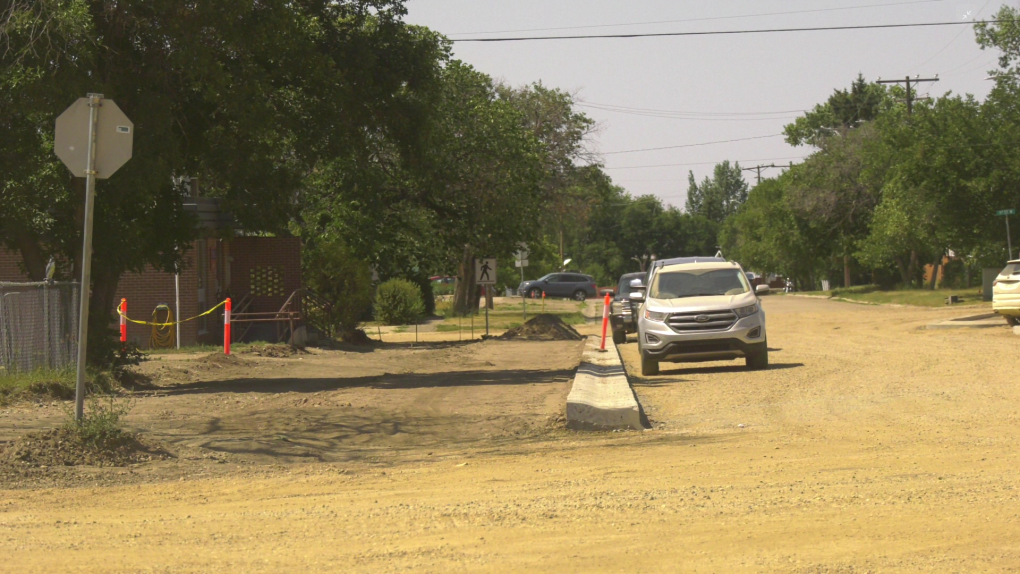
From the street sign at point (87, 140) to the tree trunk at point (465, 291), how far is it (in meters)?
35.7

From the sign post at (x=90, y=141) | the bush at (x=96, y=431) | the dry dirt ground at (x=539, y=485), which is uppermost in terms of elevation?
the sign post at (x=90, y=141)

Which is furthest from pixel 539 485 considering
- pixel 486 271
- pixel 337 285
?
pixel 486 271

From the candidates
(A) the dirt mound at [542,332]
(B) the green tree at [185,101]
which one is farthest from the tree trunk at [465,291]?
(B) the green tree at [185,101]

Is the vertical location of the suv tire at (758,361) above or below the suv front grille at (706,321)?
below

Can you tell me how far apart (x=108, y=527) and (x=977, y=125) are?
35908 millimetres

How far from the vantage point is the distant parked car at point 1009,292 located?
23453 mm

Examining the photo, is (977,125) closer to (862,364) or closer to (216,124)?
(862,364)

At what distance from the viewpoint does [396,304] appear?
39625 millimetres

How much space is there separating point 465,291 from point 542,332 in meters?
17.8

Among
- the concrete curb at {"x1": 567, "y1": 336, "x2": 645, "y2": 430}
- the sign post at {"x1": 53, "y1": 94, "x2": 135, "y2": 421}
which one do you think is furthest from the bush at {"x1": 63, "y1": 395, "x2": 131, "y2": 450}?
the concrete curb at {"x1": 567, "y1": 336, "x2": 645, "y2": 430}

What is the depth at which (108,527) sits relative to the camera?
21.3ft

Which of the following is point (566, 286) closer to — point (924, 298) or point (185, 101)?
point (924, 298)

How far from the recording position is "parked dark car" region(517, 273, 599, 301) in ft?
236

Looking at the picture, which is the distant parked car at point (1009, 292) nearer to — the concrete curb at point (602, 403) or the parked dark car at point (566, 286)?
the concrete curb at point (602, 403)
